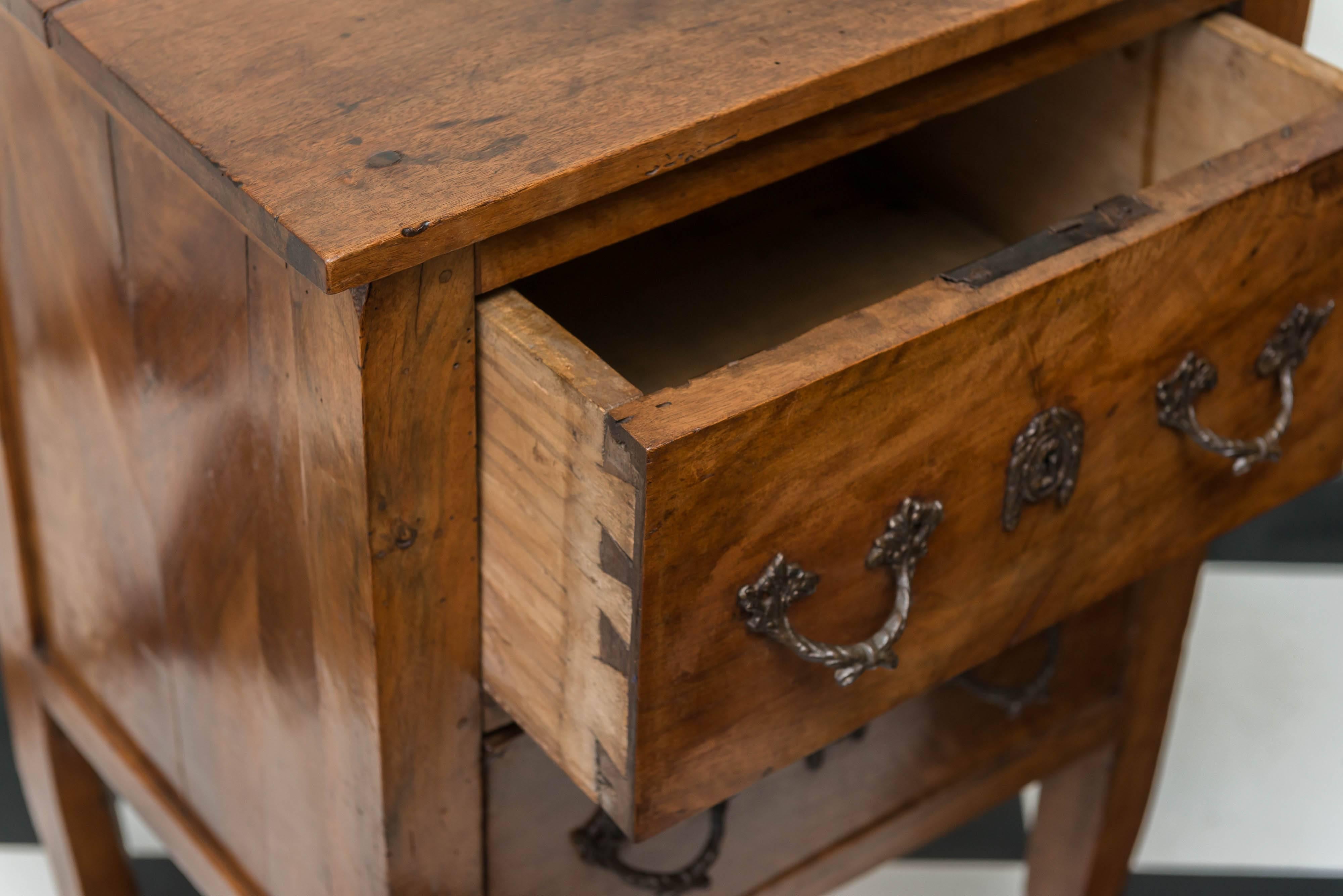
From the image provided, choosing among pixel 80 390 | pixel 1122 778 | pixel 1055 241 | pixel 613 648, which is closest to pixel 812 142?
pixel 1055 241

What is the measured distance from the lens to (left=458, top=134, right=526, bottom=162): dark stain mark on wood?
1.83 ft

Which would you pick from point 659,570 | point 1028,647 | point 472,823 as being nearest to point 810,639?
point 659,570

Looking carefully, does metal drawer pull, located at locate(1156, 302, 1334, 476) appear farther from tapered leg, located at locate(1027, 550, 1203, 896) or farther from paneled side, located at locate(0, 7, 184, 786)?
paneled side, located at locate(0, 7, 184, 786)

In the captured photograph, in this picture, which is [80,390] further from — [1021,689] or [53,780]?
[1021,689]

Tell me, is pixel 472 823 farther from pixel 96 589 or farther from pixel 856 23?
pixel 856 23

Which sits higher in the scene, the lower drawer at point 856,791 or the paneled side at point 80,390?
the paneled side at point 80,390

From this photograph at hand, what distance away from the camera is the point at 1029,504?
26.0 inches

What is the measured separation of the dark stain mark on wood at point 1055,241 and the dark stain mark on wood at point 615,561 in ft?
0.47

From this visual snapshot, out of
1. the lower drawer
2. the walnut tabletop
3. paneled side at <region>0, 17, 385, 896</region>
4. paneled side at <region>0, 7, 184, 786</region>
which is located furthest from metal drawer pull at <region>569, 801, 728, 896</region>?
the walnut tabletop

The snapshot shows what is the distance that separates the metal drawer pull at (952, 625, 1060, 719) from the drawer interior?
20cm

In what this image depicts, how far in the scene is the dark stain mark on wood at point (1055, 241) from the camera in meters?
0.59

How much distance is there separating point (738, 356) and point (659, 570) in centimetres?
24

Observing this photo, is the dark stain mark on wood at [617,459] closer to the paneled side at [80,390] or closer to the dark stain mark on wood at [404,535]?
the dark stain mark on wood at [404,535]

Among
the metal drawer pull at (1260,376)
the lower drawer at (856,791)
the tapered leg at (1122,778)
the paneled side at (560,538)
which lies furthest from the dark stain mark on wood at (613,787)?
the tapered leg at (1122,778)
